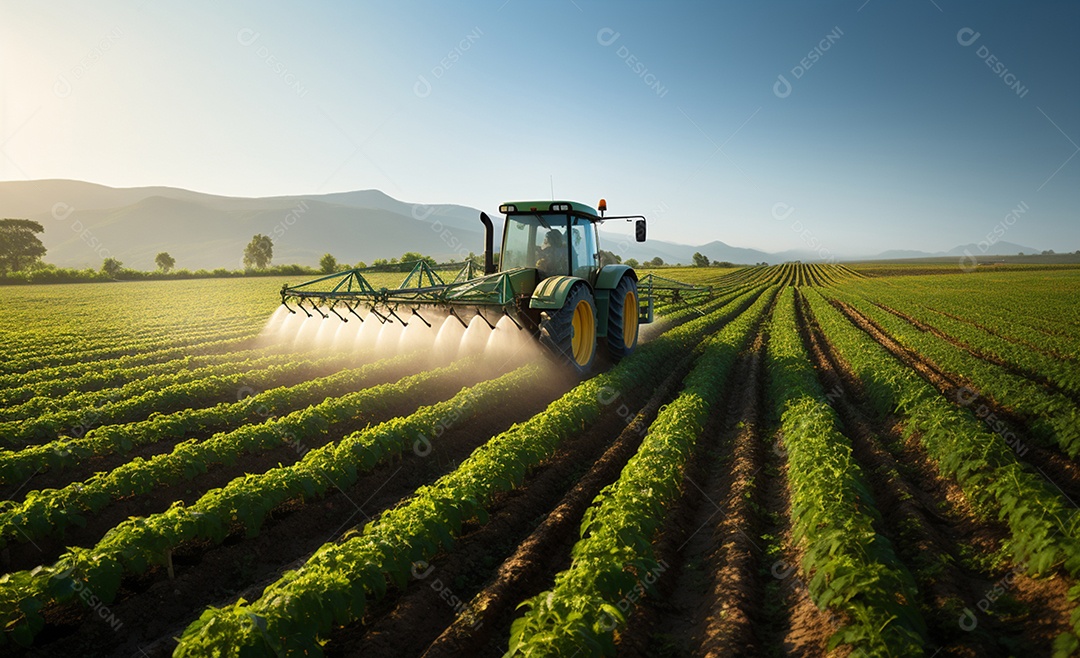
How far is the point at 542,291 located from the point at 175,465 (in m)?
6.36

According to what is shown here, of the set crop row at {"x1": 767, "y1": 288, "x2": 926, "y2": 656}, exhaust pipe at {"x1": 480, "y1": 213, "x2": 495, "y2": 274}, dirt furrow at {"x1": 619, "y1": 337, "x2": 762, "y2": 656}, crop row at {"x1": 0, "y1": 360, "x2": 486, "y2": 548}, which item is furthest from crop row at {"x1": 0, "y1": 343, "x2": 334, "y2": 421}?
crop row at {"x1": 767, "y1": 288, "x2": 926, "y2": 656}

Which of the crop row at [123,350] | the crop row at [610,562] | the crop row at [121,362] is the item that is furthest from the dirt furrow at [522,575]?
the crop row at [123,350]

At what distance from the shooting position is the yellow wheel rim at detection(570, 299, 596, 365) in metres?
11.1

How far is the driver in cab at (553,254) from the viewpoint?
37.4ft

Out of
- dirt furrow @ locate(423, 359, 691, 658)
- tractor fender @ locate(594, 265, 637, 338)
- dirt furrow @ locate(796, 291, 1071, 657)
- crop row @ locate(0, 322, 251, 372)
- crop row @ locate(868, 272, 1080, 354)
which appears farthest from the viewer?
crop row @ locate(868, 272, 1080, 354)

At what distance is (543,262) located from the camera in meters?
11.5

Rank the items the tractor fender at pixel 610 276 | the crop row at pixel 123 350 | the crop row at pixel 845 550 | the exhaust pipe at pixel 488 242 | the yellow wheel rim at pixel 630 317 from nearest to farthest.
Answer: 1. the crop row at pixel 845 550
2. the tractor fender at pixel 610 276
3. the exhaust pipe at pixel 488 242
4. the yellow wheel rim at pixel 630 317
5. the crop row at pixel 123 350

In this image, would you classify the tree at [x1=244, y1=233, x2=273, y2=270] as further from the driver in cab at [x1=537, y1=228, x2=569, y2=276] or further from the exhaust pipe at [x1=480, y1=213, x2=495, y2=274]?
the driver in cab at [x1=537, y1=228, x2=569, y2=276]

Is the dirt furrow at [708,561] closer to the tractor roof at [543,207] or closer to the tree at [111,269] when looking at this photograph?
the tractor roof at [543,207]

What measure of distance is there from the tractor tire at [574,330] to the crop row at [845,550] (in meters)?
4.22

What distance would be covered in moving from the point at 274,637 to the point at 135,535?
2025 millimetres

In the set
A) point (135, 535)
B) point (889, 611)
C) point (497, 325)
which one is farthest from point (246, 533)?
point (497, 325)

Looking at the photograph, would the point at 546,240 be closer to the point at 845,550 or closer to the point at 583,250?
the point at 583,250

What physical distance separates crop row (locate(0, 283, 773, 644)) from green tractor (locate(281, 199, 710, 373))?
3.12m
